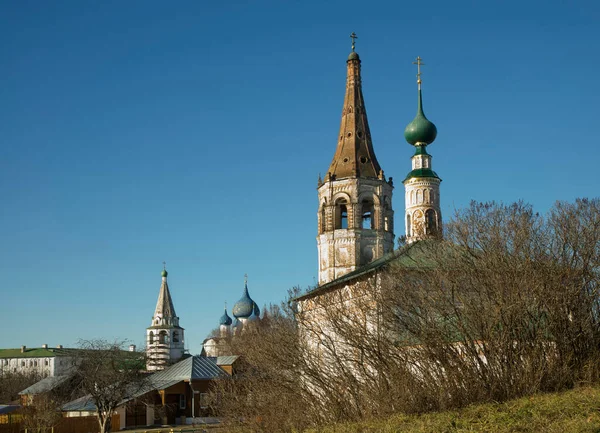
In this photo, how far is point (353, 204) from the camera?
3906cm

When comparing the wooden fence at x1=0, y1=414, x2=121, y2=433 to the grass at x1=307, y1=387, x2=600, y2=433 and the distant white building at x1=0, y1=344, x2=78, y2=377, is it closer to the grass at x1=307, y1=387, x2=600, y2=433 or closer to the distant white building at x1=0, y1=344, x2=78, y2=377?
the grass at x1=307, y1=387, x2=600, y2=433

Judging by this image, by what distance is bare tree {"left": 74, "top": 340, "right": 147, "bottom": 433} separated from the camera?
106 ft

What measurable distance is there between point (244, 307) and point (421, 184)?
47.0 metres

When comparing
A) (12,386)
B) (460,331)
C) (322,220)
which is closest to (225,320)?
(12,386)

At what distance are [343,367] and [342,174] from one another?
24.5 meters

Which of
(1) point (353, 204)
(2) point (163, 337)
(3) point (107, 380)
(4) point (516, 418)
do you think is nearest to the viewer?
(4) point (516, 418)

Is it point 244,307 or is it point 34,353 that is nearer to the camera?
point 244,307

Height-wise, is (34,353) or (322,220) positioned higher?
(322,220)

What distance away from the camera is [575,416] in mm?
10844

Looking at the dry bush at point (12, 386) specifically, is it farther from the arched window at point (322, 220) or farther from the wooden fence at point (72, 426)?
the arched window at point (322, 220)

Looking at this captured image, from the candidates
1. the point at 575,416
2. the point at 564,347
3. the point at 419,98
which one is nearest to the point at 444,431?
the point at 575,416

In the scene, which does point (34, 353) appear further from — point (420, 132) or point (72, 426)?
point (420, 132)

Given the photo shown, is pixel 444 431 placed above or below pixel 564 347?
below

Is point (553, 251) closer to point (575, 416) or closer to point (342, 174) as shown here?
point (575, 416)
